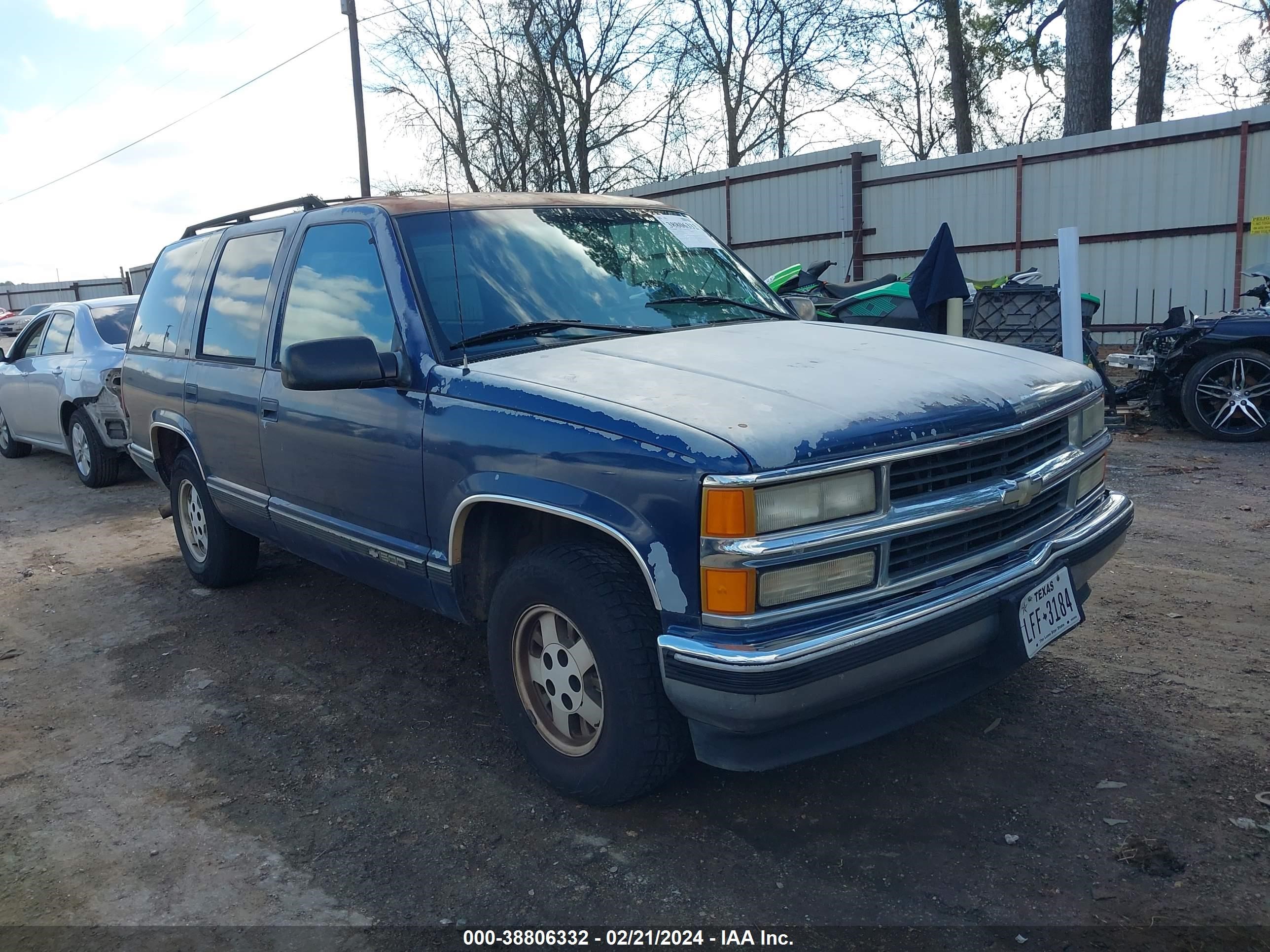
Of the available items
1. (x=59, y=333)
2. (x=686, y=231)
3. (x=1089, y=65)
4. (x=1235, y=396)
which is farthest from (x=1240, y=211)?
(x=59, y=333)

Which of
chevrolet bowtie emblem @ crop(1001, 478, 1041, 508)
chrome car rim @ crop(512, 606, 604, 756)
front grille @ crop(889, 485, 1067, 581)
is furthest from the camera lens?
chrome car rim @ crop(512, 606, 604, 756)

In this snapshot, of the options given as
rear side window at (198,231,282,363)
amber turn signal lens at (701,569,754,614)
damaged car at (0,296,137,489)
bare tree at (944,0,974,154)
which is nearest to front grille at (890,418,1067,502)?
amber turn signal lens at (701,569,754,614)

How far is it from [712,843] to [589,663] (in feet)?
2.03

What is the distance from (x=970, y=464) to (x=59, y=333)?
363 inches

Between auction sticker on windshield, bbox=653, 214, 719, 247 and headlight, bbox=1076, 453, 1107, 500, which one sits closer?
headlight, bbox=1076, 453, 1107, 500

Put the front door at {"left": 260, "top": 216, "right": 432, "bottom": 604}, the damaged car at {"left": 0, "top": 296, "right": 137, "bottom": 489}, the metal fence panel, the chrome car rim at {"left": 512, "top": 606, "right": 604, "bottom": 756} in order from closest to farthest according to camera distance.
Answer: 1. the chrome car rim at {"left": 512, "top": 606, "right": 604, "bottom": 756}
2. the front door at {"left": 260, "top": 216, "right": 432, "bottom": 604}
3. the damaged car at {"left": 0, "top": 296, "right": 137, "bottom": 489}
4. the metal fence panel

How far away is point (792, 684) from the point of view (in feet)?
8.25

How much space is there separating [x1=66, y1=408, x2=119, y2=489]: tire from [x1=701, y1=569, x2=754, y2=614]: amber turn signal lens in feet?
25.7

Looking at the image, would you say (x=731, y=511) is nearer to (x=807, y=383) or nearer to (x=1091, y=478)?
(x=807, y=383)

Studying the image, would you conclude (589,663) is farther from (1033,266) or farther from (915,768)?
(1033,266)

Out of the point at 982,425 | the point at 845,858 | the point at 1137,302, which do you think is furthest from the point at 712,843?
the point at 1137,302

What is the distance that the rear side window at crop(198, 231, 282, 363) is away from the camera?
179 inches

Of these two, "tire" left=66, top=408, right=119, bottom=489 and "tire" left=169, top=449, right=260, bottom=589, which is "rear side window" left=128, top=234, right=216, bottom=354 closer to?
"tire" left=169, top=449, right=260, bottom=589

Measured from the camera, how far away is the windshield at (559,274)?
359 centimetres
